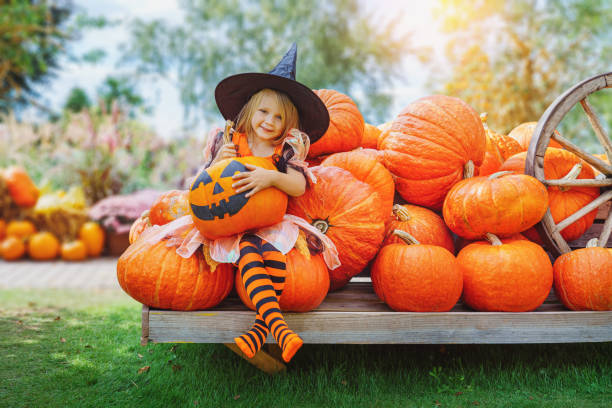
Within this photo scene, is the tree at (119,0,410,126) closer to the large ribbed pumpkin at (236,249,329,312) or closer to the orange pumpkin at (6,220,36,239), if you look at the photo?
the orange pumpkin at (6,220,36,239)

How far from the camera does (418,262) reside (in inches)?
82.2

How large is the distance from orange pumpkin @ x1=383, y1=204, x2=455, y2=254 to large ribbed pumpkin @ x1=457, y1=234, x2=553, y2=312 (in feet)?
0.86

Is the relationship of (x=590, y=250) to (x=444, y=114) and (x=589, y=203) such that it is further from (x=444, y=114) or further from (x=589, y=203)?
(x=444, y=114)

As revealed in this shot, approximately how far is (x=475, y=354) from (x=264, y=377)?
50.5 inches

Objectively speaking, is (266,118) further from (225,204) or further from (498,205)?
(498,205)

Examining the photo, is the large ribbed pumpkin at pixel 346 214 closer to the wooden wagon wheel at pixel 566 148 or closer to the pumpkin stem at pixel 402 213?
the pumpkin stem at pixel 402 213

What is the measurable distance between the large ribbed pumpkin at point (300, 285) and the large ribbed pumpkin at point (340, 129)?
0.94 metres

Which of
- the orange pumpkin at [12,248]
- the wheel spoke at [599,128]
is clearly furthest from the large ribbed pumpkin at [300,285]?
the orange pumpkin at [12,248]

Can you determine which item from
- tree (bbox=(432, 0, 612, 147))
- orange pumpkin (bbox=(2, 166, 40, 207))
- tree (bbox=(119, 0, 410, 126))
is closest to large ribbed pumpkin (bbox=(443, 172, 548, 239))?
orange pumpkin (bbox=(2, 166, 40, 207))

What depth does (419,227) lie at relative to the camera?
2441mm

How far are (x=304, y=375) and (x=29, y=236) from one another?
18.2ft

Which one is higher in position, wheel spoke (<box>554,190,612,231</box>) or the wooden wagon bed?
wheel spoke (<box>554,190,612,231</box>)

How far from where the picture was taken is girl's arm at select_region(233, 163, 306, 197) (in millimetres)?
1938

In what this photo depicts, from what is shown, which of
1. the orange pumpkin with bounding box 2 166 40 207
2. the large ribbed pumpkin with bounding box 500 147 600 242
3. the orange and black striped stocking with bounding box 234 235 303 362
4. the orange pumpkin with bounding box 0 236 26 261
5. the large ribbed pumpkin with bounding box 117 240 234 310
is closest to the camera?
the orange and black striped stocking with bounding box 234 235 303 362
